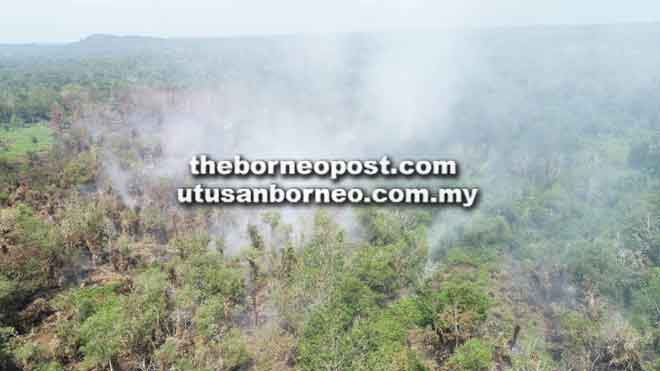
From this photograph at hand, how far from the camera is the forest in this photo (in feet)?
83.4

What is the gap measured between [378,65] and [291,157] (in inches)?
3488

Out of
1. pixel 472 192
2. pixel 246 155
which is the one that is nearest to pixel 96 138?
pixel 246 155

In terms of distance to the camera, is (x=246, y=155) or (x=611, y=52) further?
(x=611, y=52)

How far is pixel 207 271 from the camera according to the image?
99.4 ft

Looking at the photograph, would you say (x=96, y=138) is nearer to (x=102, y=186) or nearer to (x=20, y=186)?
(x=20, y=186)

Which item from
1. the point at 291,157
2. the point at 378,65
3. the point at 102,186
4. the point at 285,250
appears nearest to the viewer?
the point at 285,250

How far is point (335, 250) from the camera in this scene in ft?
107

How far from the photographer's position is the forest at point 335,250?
2541cm

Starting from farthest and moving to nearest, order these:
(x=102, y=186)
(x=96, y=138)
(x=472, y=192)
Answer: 1. (x=96, y=138)
2. (x=102, y=186)
3. (x=472, y=192)

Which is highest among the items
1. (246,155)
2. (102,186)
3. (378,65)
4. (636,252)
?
(378,65)

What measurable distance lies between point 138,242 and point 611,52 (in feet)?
609

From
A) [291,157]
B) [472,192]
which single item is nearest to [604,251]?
[472,192]

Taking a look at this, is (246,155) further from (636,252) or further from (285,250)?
(636,252)

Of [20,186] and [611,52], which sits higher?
[611,52]
